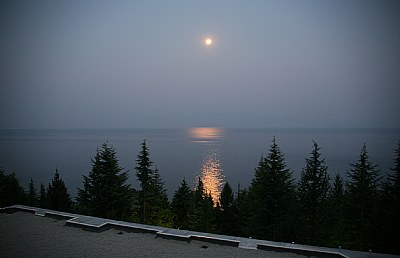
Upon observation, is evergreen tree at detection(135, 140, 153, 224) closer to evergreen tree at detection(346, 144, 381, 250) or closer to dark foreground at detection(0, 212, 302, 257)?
dark foreground at detection(0, 212, 302, 257)

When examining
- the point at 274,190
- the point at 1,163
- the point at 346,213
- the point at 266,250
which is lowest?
the point at 1,163

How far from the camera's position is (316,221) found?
1683 centimetres

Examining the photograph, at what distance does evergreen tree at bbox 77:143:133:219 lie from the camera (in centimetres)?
2062

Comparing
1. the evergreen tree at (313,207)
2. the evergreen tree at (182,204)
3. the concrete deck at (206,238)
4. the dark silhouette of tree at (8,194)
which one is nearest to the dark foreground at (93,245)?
the concrete deck at (206,238)

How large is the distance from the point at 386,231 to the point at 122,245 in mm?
16315

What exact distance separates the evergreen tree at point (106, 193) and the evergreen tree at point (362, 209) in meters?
18.6

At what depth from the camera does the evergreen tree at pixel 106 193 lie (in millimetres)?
20625

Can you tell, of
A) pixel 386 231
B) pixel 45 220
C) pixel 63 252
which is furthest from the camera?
pixel 386 231

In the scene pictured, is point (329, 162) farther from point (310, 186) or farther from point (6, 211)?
point (6, 211)

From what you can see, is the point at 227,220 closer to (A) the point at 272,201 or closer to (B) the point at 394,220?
(A) the point at 272,201

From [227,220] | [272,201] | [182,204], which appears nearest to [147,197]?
[182,204]

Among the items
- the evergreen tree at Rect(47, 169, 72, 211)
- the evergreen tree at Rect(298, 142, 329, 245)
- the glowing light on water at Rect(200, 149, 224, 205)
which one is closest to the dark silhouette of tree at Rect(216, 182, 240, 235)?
the evergreen tree at Rect(298, 142, 329, 245)

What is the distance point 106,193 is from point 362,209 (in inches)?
825

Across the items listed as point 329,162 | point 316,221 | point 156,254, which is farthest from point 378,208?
point 329,162
